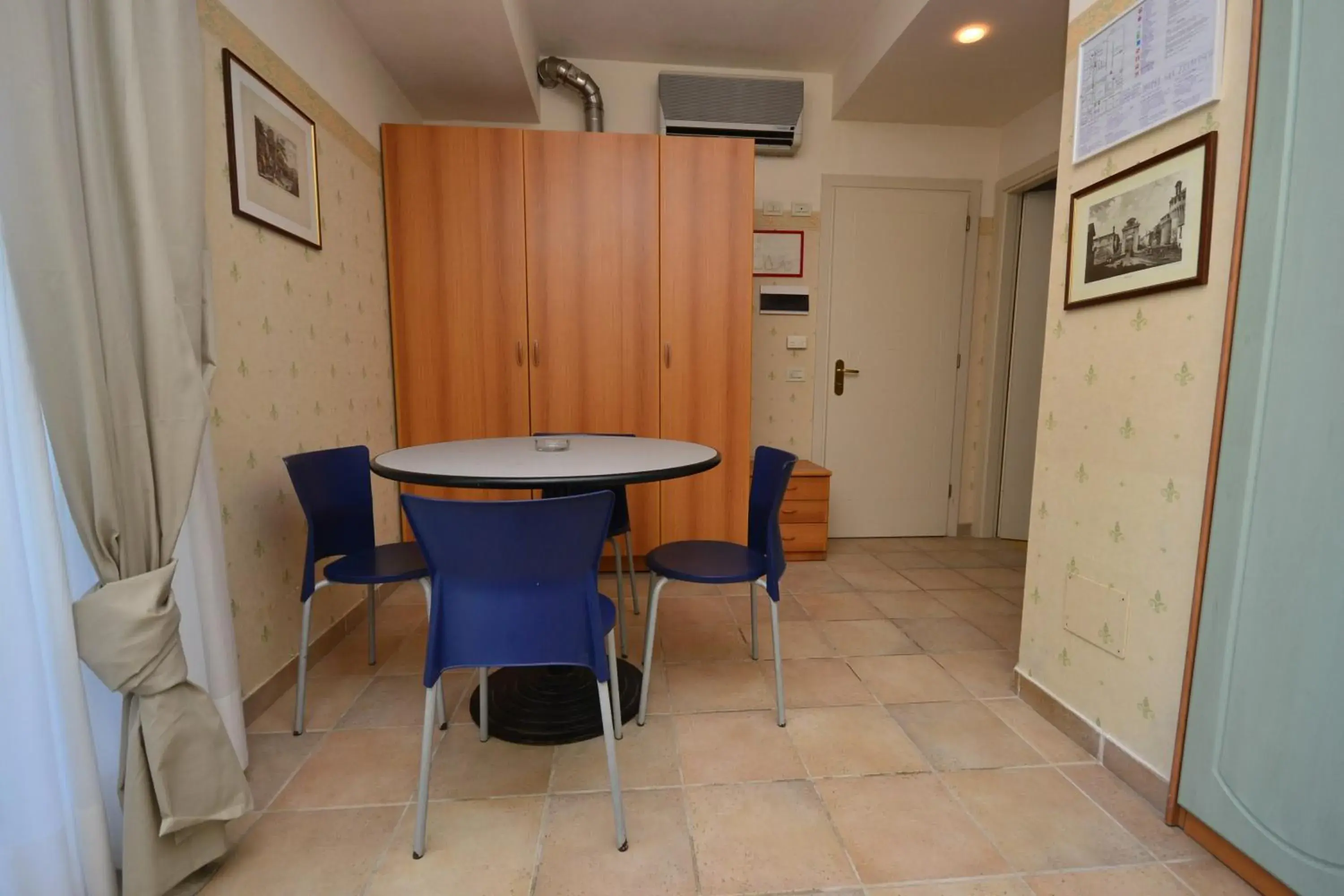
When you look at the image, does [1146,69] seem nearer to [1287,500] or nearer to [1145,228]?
[1145,228]

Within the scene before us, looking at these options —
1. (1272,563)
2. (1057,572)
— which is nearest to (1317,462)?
(1272,563)

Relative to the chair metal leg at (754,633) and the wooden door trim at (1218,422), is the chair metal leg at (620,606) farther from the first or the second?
the wooden door trim at (1218,422)

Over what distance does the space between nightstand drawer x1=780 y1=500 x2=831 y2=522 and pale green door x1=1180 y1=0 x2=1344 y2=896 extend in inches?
80.5

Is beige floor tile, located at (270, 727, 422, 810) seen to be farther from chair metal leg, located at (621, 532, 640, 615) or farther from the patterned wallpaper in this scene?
chair metal leg, located at (621, 532, 640, 615)

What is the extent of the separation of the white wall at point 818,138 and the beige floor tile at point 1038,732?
2950 millimetres

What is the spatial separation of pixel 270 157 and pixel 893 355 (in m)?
3.39

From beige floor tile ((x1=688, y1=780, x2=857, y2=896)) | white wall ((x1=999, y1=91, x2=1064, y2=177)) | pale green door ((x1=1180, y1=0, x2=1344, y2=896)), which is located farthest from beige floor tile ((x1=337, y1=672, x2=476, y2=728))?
white wall ((x1=999, y1=91, x2=1064, y2=177))

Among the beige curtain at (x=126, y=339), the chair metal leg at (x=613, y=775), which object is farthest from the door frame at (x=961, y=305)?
the beige curtain at (x=126, y=339)

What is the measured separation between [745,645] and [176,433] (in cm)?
187

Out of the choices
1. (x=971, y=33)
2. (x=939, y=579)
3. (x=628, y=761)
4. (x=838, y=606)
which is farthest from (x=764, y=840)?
(x=971, y=33)

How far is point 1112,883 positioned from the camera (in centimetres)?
116

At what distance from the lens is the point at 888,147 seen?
3.59 m

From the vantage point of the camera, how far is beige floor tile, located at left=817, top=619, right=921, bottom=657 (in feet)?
7.20

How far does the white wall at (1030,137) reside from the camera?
3.17 m
